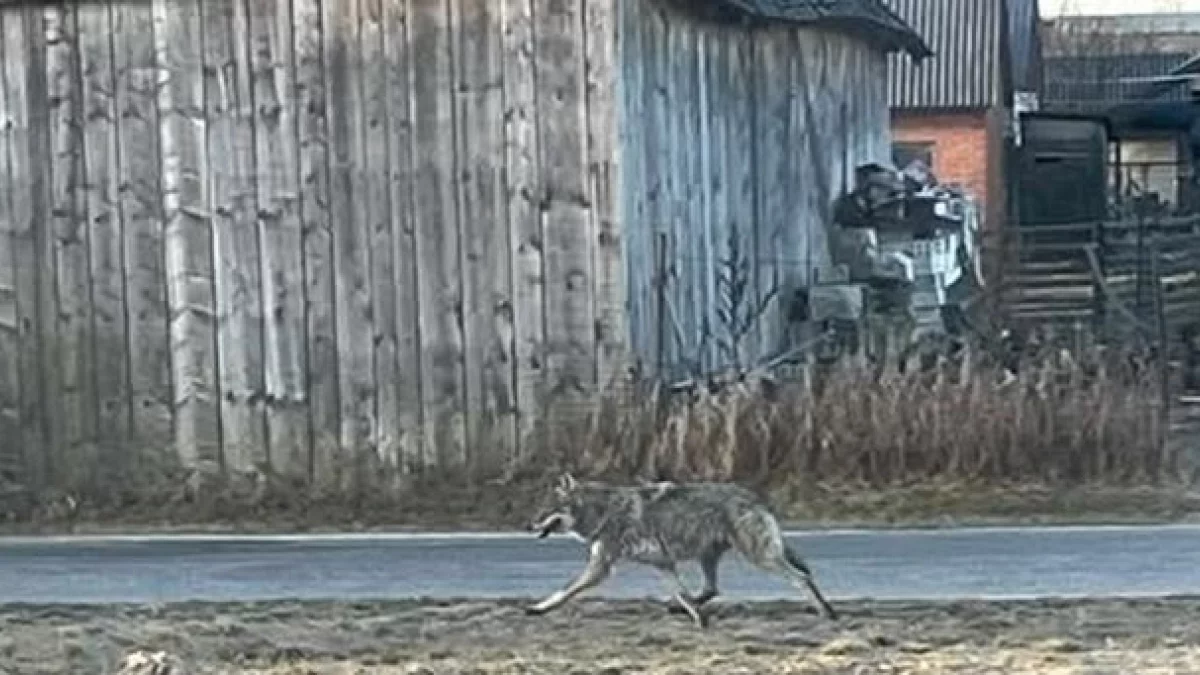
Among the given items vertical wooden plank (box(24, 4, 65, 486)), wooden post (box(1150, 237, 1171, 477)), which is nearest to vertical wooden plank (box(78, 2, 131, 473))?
vertical wooden plank (box(24, 4, 65, 486))

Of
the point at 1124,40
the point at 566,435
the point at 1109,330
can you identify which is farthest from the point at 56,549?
the point at 1124,40

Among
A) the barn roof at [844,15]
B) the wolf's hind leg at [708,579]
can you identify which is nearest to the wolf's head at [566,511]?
the wolf's hind leg at [708,579]

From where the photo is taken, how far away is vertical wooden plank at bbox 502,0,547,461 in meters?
15.8

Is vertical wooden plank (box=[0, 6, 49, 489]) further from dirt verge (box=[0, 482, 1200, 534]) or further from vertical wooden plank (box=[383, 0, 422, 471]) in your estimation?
A: vertical wooden plank (box=[383, 0, 422, 471])

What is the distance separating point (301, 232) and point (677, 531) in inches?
253

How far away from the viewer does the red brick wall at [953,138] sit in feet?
142

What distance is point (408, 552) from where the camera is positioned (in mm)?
13547

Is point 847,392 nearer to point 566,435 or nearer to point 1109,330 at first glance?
point 566,435

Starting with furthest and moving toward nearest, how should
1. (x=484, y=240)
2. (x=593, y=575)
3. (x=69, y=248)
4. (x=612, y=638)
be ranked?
(x=69, y=248) → (x=484, y=240) → (x=593, y=575) → (x=612, y=638)

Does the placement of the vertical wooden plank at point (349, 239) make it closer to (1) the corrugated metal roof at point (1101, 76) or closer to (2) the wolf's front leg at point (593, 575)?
(2) the wolf's front leg at point (593, 575)

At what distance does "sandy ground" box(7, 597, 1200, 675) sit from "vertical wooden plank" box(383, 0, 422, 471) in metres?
4.85

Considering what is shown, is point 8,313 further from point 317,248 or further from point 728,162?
point 728,162

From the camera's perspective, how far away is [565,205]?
15844mm

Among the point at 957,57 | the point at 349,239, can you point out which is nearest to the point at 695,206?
the point at 349,239
